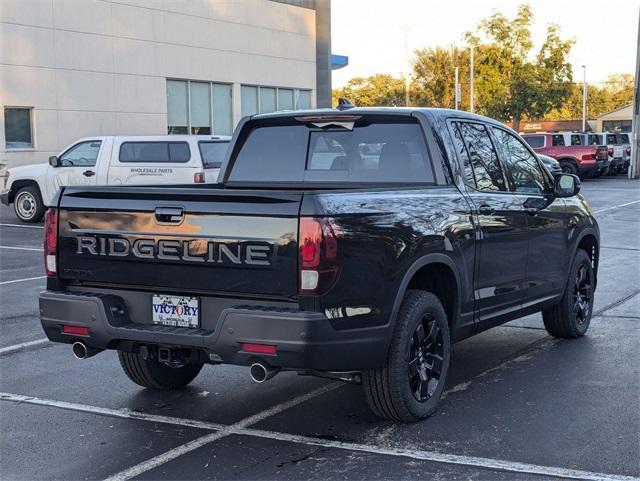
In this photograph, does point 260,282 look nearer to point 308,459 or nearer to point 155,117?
point 308,459

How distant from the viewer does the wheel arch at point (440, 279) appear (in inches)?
222

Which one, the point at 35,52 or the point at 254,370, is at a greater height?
the point at 35,52

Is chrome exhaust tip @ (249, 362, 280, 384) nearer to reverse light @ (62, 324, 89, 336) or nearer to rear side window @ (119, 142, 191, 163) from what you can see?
reverse light @ (62, 324, 89, 336)

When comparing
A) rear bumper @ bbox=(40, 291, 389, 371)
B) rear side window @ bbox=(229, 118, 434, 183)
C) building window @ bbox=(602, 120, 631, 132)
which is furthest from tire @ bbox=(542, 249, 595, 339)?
building window @ bbox=(602, 120, 631, 132)

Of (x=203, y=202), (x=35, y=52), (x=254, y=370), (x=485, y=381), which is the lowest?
(x=485, y=381)

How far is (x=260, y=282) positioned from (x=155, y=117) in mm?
25927

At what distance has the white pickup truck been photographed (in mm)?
17516

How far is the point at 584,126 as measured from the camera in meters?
82.3

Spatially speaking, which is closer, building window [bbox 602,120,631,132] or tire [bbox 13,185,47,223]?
tire [bbox 13,185,47,223]

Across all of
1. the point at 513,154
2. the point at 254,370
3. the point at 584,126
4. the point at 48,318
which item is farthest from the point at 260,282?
the point at 584,126

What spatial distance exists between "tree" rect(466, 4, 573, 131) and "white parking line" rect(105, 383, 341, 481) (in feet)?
160

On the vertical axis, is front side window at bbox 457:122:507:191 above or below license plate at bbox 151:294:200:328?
above

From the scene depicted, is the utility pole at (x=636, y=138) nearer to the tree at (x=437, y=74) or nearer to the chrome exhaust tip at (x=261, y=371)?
the tree at (x=437, y=74)

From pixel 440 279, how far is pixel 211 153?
12.1 m
